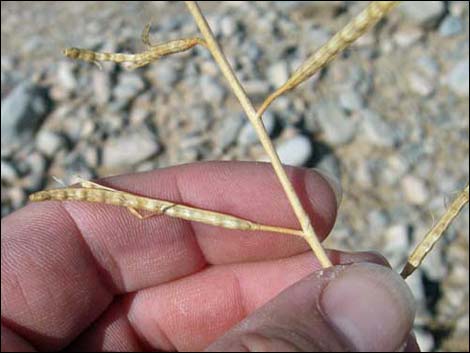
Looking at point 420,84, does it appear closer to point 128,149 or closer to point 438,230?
point 128,149

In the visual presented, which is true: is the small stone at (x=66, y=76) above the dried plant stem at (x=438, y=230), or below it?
above

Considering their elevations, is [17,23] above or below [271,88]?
above

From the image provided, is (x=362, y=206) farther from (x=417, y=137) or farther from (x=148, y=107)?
(x=148, y=107)

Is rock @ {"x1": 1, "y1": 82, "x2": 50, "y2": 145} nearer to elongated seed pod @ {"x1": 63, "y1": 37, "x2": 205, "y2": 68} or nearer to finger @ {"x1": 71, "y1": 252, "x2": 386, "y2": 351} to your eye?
finger @ {"x1": 71, "y1": 252, "x2": 386, "y2": 351}

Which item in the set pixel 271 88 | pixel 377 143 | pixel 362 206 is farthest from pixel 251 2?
pixel 362 206

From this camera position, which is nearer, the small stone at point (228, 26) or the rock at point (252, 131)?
the rock at point (252, 131)

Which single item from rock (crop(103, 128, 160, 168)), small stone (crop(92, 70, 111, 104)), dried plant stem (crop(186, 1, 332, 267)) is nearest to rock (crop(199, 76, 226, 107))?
rock (crop(103, 128, 160, 168))

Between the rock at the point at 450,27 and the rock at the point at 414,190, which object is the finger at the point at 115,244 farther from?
the rock at the point at 450,27

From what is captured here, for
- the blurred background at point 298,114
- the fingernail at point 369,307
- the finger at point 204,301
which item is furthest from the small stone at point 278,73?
the fingernail at point 369,307
